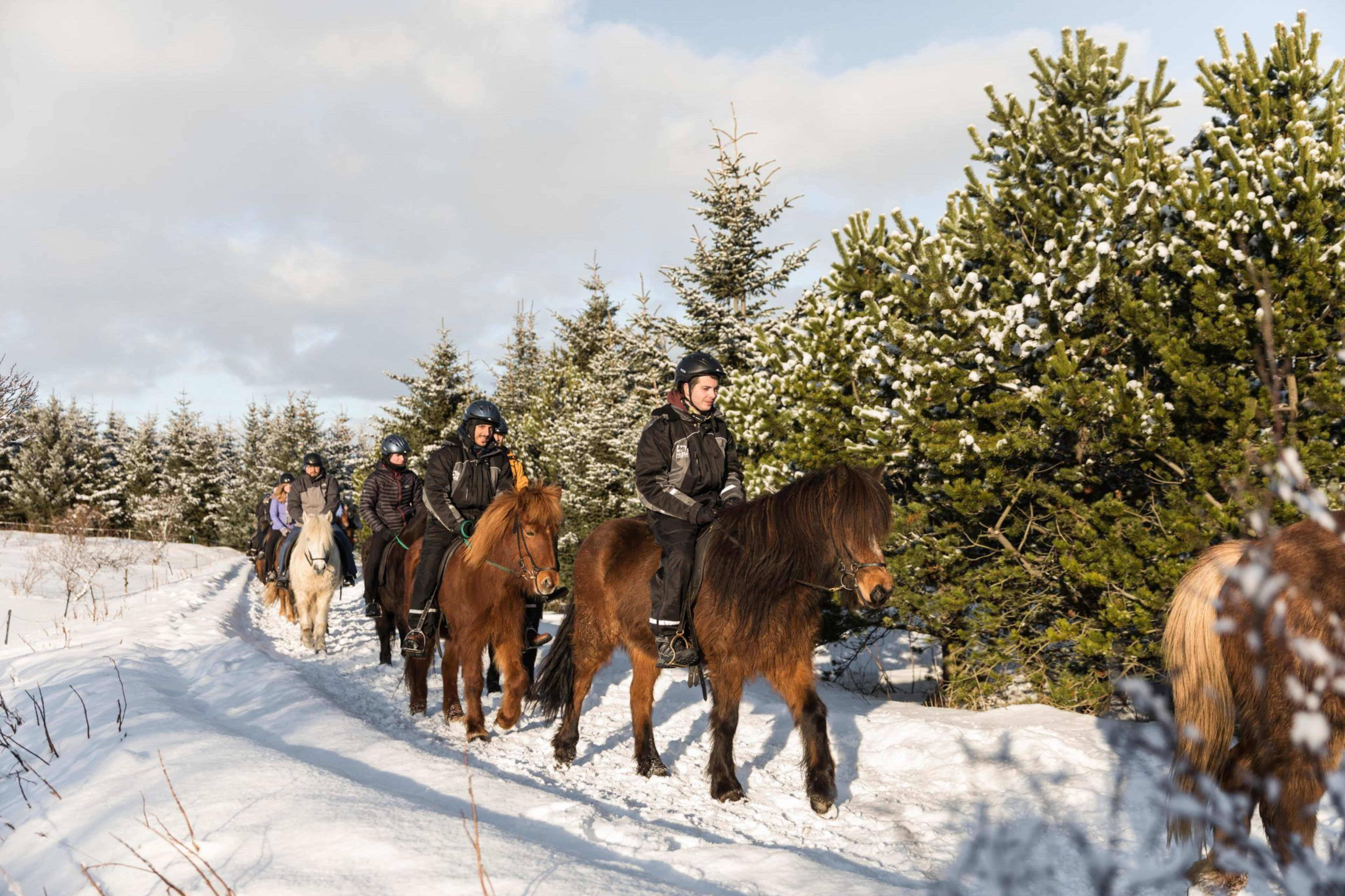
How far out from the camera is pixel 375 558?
460 inches

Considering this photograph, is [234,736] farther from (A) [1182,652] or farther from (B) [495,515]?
(A) [1182,652]

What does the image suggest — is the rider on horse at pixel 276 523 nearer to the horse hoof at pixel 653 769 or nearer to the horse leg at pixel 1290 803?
the horse hoof at pixel 653 769

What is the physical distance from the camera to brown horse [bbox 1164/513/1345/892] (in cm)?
415

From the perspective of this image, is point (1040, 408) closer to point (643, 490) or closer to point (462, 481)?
point (643, 490)

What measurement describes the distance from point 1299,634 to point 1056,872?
1.86 meters

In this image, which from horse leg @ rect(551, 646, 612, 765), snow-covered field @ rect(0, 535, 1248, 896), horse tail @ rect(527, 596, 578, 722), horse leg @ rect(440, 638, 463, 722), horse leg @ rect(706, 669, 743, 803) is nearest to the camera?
snow-covered field @ rect(0, 535, 1248, 896)

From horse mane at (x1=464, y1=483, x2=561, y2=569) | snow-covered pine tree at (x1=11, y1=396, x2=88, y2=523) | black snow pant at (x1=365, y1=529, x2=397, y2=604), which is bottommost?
black snow pant at (x1=365, y1=529, x2=397, y2=604)

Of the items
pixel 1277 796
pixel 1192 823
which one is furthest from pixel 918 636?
pixel 1277 796

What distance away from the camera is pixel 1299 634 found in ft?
15.1

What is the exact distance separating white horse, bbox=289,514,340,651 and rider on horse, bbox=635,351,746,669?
8.03 metres

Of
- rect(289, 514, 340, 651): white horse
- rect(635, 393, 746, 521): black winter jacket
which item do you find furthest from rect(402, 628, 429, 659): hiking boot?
rect(289, 514, 340, 651): white horse

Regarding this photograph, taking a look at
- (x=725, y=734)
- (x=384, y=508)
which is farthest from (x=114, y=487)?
(x=725, y=734)

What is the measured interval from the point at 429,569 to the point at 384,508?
4.01m

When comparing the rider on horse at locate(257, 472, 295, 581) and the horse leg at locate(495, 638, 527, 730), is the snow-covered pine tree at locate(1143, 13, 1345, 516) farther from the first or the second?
the rider on horse at locate(257, 472, 295, 581)
